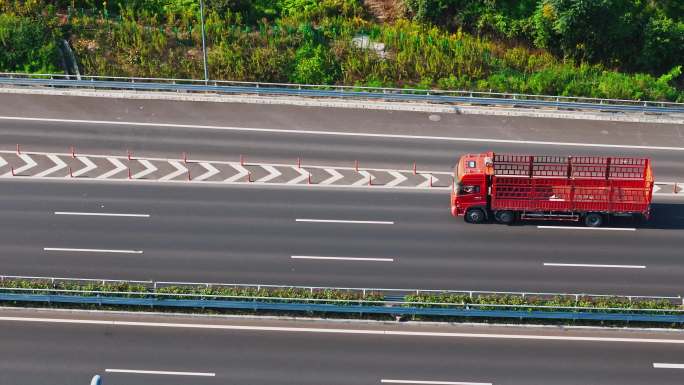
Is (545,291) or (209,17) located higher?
(209,17)

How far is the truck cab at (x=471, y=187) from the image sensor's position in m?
46.8

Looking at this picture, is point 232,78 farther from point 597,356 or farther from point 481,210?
point 597,356

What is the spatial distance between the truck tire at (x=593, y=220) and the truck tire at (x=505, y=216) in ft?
12.4

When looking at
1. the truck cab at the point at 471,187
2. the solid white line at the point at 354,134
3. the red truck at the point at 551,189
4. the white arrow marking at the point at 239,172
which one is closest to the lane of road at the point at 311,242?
the red truck at the point at 551,189

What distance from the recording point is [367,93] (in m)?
59.4

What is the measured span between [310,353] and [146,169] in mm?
18702

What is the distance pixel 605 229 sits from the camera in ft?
155

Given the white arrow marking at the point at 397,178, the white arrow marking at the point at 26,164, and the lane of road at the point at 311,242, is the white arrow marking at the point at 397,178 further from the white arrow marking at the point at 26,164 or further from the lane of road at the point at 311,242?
the white arrow marking at the point at 26,164

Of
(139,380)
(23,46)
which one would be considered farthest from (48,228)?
(23,46)

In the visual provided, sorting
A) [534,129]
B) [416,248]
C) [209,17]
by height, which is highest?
[209,17]

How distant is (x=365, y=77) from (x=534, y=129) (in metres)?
13.0

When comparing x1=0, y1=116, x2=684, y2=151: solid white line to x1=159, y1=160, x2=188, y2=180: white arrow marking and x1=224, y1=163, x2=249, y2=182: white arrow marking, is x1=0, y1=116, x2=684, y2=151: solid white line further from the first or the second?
x1=159, y1=160, x2=188, y2=180: white arrow marking

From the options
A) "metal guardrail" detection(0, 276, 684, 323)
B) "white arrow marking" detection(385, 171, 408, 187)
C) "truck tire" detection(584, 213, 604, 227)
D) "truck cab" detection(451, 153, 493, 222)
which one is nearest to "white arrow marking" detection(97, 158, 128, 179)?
"metal guardrail" detection(0, 276, 684, 323)

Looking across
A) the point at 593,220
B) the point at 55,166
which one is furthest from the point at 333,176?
the point at 55,166
